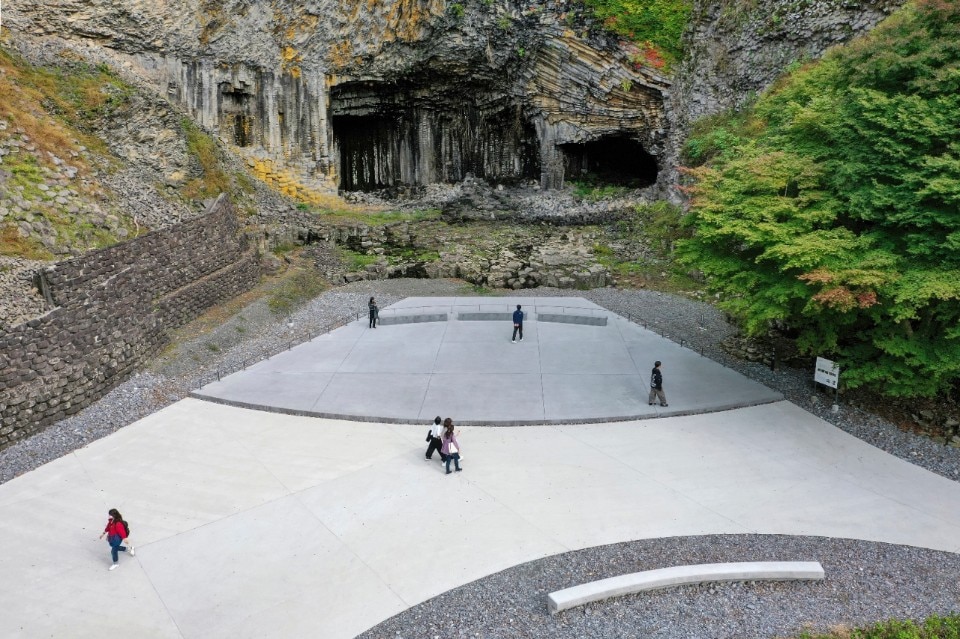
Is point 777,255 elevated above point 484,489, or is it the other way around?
point 777,255

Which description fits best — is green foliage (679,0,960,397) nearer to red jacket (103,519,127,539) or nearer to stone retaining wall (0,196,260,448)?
red jacket (103,519,127,539)

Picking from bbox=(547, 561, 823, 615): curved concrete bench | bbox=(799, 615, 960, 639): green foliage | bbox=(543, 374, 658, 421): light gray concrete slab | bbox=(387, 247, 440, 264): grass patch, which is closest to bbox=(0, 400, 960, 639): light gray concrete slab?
bbox=(543, 374, 658, 421): light gray concrete slab

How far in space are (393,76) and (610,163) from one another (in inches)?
611

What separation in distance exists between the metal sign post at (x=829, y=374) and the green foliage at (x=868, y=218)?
0.76ft

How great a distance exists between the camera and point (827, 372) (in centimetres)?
1419

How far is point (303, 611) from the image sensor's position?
27.6ft

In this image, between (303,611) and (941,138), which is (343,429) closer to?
(303,611)

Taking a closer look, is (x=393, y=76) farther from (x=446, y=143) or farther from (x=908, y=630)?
(x=908, y=630)

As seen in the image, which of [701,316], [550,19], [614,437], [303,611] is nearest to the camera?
[303,611]

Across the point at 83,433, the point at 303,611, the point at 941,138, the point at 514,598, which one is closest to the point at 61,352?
the point at 83,433

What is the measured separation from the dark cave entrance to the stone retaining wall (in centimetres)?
2032

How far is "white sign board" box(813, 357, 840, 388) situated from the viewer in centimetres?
1396

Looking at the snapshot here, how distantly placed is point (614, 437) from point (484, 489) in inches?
142

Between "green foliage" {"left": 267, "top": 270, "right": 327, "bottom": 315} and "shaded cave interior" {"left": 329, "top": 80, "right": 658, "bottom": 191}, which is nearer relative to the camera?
"green foliage" {"left": 267, "top": 270, "right": 327, "bottom": 315}
